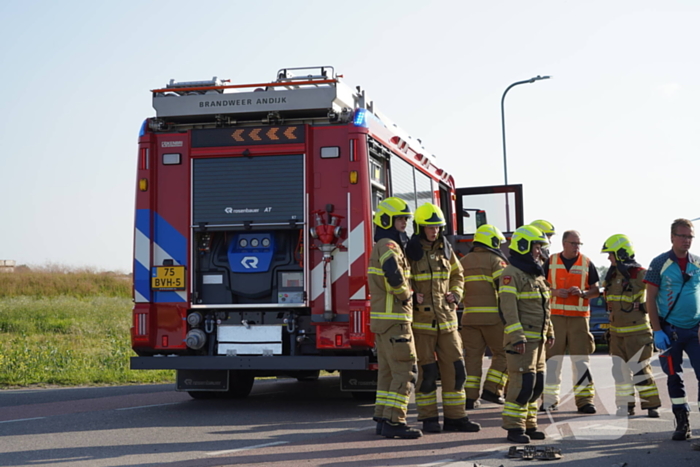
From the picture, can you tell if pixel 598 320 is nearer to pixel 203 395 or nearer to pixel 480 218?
pixel 480 218

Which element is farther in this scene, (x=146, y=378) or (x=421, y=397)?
(x=146, y=378)

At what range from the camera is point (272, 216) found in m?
9.83

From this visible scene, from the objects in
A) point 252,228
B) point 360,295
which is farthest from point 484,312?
point 252,228

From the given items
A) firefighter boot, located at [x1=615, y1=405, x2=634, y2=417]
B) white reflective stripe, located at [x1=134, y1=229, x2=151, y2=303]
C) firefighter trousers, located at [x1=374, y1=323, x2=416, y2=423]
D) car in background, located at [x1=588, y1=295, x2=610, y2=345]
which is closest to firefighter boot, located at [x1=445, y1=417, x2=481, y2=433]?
firefighter trousers, located at [x1=374, y1=323, x2=416, y2=423]

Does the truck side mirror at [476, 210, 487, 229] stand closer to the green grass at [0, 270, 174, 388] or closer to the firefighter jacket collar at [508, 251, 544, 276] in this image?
the firefighter jacket collar at [508, 251, 544, 276]

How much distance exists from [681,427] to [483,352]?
2532 mm

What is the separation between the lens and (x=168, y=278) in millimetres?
10000

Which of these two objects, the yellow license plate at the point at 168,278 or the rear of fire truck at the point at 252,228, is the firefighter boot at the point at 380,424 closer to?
the rear of fire truck at the point at 252,228

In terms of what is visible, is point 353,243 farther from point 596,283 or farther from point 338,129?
point 596,283

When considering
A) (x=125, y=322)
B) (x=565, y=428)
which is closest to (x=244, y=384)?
(x=565, y=428)

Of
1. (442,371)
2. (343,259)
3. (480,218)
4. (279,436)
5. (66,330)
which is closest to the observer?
(279,436)

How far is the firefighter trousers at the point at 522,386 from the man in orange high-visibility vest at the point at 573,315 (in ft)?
6.01

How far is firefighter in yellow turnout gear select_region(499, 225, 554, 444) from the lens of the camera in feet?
25.6

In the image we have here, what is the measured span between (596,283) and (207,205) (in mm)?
4471
